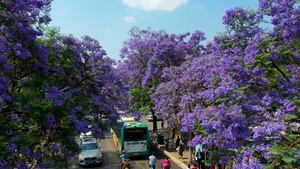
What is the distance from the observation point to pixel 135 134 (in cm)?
2116

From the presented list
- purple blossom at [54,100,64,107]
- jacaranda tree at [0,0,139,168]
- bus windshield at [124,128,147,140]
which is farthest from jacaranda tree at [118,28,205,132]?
purple blossom at [54,100,64,107]

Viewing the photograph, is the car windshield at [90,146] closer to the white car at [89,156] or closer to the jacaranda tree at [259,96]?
the white car at [89,156]

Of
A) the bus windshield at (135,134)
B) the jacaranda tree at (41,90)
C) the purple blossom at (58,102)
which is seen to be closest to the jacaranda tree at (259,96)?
the purple blossom at (58,102)

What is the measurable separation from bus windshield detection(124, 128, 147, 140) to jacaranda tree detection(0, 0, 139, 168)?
6.60m

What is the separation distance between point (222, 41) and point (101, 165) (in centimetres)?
1407

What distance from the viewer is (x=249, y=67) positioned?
909 centimetres

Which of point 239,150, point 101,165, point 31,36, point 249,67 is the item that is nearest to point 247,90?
point 249,67

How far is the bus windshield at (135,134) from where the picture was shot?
68.9 feet

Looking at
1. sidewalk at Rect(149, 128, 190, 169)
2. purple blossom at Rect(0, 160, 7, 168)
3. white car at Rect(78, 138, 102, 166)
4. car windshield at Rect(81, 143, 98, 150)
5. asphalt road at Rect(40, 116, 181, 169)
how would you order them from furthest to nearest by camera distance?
1. car windshield at Rect(81, 143, 98, 150)
2. sidewalk at Rect(149, 128, 190, 169)
3. asphalt road at Rect(40, 116, 181, 169)
4. white car at Rect(78, 138, 102, 166)
5. purple blossom at Rect(0, 160, 7, 168)

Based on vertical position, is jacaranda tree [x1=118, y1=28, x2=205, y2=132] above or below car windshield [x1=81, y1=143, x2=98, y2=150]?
above

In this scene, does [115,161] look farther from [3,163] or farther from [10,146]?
[3,163]

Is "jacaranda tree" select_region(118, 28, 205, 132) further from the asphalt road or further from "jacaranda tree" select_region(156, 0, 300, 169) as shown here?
"jacaranda tree" select_region(156, 0, 300, 169)

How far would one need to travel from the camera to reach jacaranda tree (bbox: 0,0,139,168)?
29.5 feet

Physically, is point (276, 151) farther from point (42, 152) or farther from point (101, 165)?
point (101, 165)
